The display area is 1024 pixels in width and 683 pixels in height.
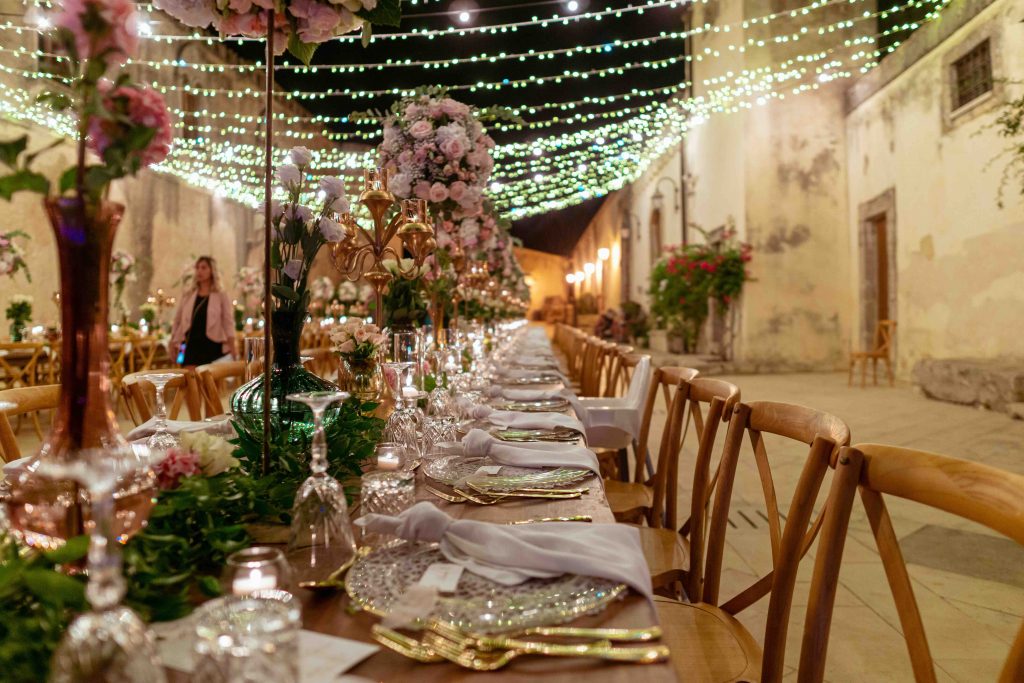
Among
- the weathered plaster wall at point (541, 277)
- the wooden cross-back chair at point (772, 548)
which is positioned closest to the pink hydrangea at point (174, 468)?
the wooden cross-back chair at point (772, 548)

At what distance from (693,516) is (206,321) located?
13.9 ft

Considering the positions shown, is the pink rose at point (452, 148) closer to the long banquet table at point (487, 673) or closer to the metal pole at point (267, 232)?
the metal pole at point (267, 232)

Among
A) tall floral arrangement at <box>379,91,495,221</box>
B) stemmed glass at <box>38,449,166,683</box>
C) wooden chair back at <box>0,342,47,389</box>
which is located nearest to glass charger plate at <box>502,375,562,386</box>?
tall floral arrangement at <box>379,91,495,221</box>

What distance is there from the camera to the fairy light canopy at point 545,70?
28.5 feet

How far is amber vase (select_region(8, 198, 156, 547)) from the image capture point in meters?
0.81

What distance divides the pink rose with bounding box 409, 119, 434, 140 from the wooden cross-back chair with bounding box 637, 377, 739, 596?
1541 millimetres

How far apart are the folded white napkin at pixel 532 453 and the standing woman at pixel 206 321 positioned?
13.3ft

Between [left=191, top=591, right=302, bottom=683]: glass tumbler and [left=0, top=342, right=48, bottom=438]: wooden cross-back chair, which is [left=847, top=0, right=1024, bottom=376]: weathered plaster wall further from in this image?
[left=0, top=342, right=48, bottom=438]: wooden cross-back chair

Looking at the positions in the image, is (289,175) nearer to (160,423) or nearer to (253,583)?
(160,423)

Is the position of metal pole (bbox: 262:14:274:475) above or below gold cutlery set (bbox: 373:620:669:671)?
above

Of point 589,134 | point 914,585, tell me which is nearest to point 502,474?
point 914,585

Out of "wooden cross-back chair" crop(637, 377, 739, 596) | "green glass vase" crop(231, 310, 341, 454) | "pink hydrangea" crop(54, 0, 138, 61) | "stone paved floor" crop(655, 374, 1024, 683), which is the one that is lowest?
"stone paved floor" crop(655, 374, 1024, 683)

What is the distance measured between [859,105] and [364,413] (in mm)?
10807

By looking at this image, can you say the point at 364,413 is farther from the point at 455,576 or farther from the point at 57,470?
the point at 57,470
